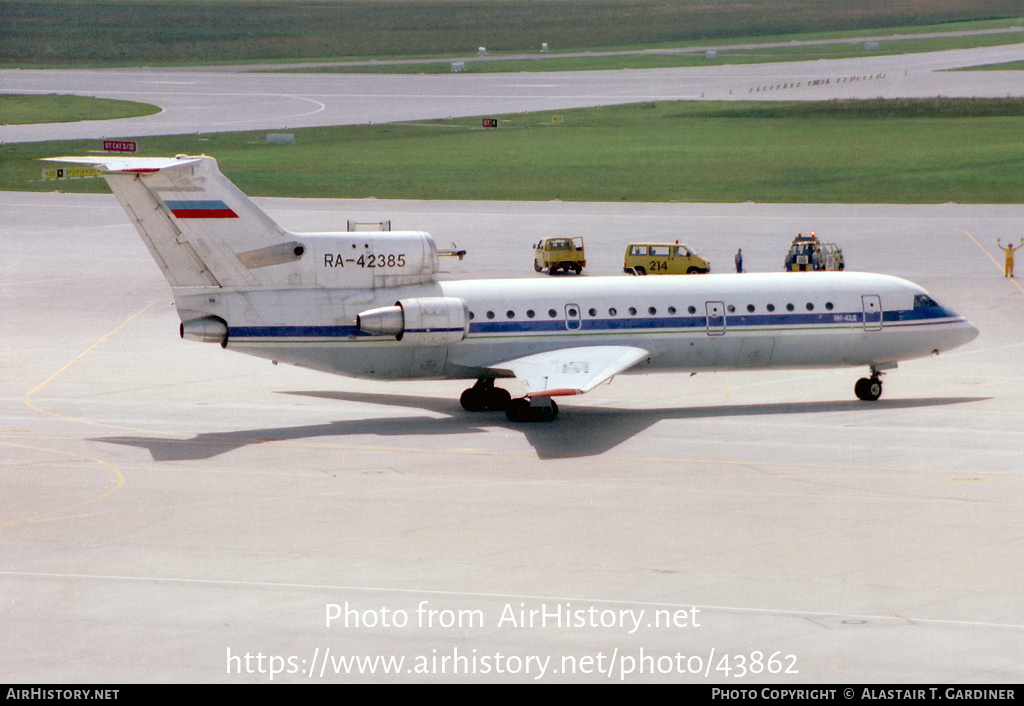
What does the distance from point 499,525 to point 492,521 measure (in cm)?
31

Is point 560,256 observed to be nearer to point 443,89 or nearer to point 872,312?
point 872,312

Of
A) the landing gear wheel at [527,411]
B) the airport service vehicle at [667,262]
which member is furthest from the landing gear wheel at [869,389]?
the airport service vehicle at [667,262]

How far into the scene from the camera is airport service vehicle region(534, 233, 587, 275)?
59.8m

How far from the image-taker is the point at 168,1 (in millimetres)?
188250

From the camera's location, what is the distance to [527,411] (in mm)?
34812

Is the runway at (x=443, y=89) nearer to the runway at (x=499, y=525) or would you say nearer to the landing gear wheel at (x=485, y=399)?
the runway at (x=499, y=525)

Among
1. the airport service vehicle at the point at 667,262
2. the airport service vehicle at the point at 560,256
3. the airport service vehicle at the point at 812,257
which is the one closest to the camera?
the airport service vehicle at the point at 812,257

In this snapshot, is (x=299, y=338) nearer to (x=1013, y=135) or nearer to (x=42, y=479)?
(x=42, y=479)

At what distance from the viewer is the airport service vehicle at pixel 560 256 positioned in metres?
59.8

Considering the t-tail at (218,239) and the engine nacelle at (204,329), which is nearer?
the t-tail at (218,239)

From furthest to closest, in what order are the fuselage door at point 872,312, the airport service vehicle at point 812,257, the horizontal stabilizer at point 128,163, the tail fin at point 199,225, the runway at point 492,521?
the airport service vehicle at point 812,257
the fuselage door at point 872,312
the tail fin at point 199,225
the horizontal stabilizer at point 128,163
the runway at point 492,521

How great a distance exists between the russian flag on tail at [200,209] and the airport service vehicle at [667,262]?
1095 inches

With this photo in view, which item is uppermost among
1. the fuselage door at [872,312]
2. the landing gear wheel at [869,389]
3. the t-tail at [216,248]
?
the t-tail at [216,248]
